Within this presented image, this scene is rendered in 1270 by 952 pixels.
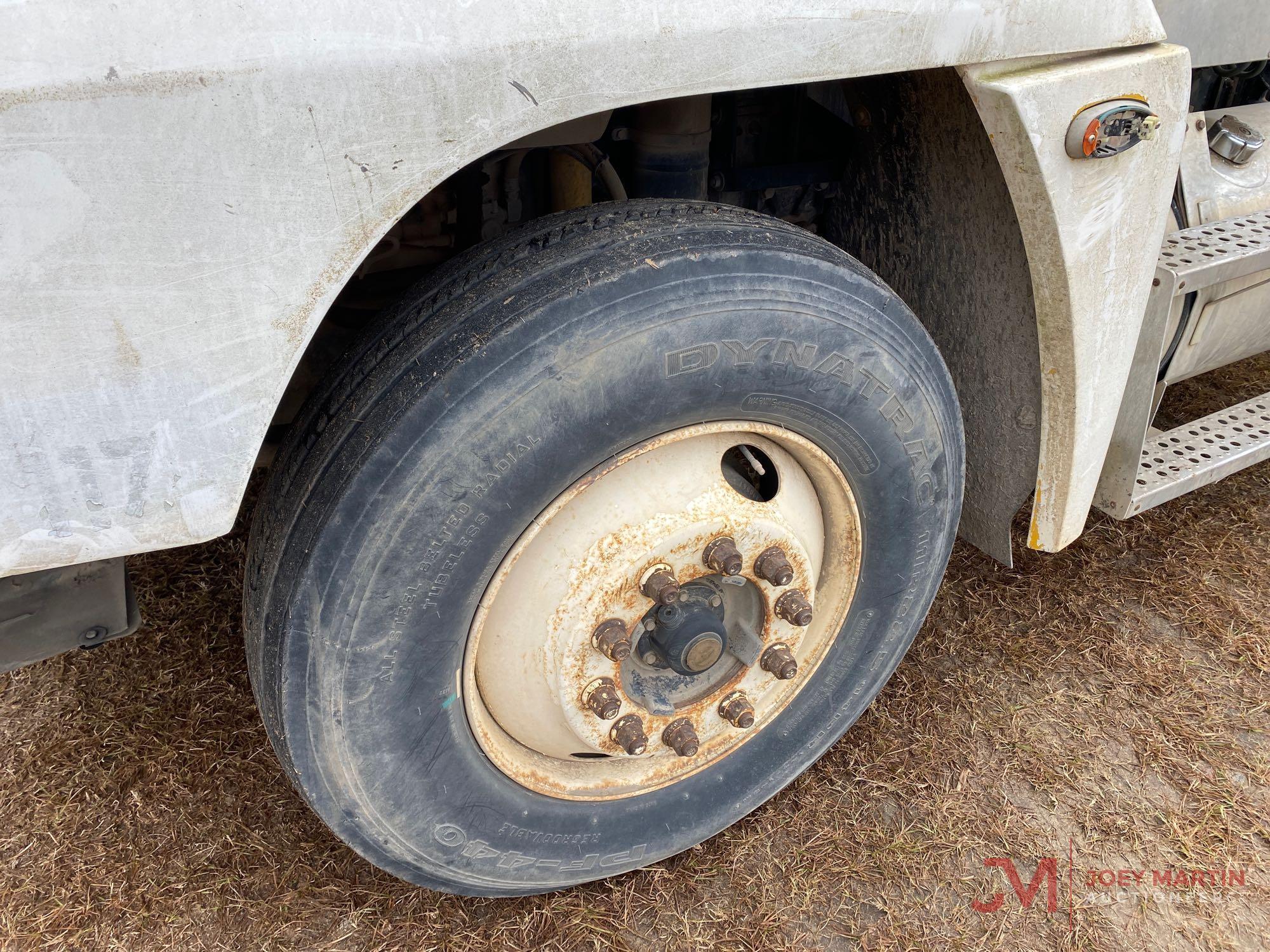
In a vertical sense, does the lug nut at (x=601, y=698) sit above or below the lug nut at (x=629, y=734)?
above

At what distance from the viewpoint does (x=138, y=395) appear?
2.96 ft

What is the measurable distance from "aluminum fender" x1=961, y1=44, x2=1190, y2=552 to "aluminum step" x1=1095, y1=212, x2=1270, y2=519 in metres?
0.25

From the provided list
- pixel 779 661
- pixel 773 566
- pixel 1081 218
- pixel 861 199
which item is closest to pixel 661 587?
pixel 773 566

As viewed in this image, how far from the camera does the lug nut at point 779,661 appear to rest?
1.58 metres

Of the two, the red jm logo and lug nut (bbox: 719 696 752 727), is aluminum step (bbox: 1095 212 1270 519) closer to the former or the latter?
the red jm logo

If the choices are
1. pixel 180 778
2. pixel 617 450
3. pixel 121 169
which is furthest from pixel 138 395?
pixel 180 778

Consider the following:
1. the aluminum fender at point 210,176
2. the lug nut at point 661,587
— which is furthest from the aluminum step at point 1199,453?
the aluminum fender at point 210,176

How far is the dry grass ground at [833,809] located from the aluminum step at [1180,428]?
52 centimetres

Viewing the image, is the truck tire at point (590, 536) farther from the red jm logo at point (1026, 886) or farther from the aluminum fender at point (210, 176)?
the red jm logo at point (1026, 886)

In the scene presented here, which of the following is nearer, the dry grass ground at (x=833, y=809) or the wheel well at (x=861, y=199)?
the wheel well at (x=861, y=199)

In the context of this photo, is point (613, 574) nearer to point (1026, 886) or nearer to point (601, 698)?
point (601, 698)

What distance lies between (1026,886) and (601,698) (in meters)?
0.97

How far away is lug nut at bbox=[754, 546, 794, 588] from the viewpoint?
1.46 metres

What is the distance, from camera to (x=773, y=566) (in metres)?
1.46
